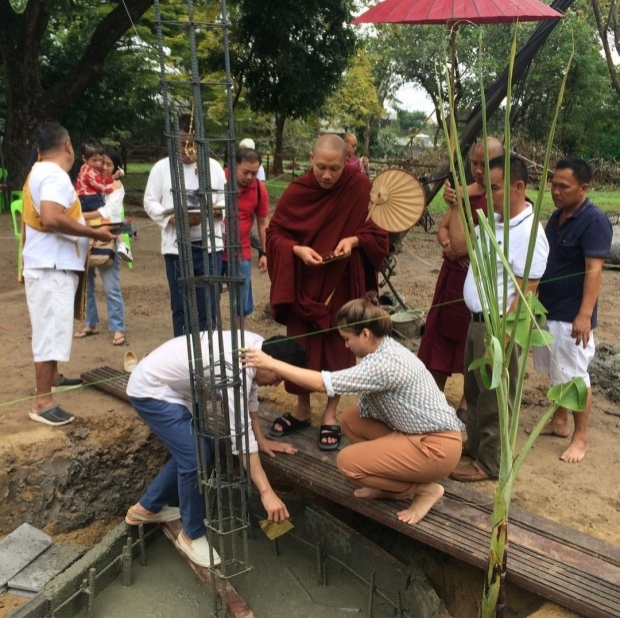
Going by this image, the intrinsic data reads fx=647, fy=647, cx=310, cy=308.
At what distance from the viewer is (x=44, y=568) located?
3016 mm

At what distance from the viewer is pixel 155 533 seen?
3.48 meters

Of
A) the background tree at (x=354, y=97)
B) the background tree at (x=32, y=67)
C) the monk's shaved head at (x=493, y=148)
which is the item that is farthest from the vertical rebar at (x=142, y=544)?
the background tree at (x=354, y=97)

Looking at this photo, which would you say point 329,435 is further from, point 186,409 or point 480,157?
point 480,157

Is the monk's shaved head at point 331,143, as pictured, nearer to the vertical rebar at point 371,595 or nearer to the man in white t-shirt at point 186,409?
the man in white t-shirt at point 186,409

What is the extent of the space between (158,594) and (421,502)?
139 centimetres

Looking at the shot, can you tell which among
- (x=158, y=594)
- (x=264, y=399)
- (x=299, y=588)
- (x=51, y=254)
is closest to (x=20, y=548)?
(x=158, y=594)

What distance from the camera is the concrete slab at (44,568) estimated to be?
297 centimetres

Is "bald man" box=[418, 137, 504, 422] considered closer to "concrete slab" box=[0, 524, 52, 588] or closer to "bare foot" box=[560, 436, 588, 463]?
"bare foot" box=[560, 436, 588, 463]

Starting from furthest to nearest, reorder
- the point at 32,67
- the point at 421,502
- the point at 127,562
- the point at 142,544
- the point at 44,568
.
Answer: the point at 32,67 < the point at 142,544 < the point at 127,562 < the point at 44,568 < the point at 421,502

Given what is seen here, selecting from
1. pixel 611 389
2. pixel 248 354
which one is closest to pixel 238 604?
pixel 248 354

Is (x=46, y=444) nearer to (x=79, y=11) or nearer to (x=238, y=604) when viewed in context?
(x=238, y=604)

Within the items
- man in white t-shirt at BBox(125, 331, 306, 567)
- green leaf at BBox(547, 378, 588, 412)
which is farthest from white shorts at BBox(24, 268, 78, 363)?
green leaf at BBox(547, 378, 588, 412)

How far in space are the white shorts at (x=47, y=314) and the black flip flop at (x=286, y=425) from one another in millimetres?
1187

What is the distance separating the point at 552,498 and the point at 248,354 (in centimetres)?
173
